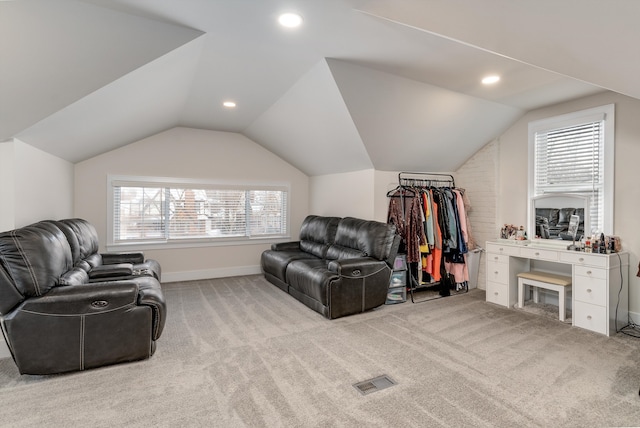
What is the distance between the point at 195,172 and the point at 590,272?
559cm

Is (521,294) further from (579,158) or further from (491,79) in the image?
(491,79)

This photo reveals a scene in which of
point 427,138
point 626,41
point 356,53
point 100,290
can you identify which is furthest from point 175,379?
point 427,138

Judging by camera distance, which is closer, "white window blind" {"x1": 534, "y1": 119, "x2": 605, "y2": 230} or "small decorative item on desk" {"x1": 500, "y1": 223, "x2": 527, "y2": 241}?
"white window blind" {"x1": 534, "y1": 119, "x2": 605, "y2": 230}

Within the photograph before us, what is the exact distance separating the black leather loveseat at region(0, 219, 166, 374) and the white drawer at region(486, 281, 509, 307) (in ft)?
12.9

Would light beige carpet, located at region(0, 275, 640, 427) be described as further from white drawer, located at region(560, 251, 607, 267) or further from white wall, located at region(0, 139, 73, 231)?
white wall, located at region(0, 139, 73, 231)

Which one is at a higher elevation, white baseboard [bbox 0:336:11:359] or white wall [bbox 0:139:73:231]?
white wall [bbox 0:139:73:231]

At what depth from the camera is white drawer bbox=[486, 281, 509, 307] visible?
4.08 m

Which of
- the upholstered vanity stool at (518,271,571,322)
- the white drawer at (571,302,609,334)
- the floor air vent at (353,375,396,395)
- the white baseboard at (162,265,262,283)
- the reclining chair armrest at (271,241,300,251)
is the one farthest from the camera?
the reclining chair armrest at (271,241,300,251)

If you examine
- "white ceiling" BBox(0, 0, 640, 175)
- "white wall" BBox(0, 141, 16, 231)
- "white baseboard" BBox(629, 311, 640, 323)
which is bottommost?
"white baseboard" BBox(629, 311, 640, 323)

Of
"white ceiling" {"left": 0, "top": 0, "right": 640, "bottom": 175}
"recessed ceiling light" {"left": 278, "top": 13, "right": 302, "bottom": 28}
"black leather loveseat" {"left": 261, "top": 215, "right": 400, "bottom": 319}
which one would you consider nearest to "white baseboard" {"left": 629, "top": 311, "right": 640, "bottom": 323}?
"white ceiling" {"left": 0, "top": 0, "right": 640, "bottom": 175}

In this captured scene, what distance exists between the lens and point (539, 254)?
3.77 meters

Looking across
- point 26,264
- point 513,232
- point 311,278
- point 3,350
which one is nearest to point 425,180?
point 513,232

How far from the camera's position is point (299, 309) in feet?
12.9

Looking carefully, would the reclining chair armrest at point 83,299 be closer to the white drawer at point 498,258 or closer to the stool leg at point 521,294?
the white drawer at point 498,258
